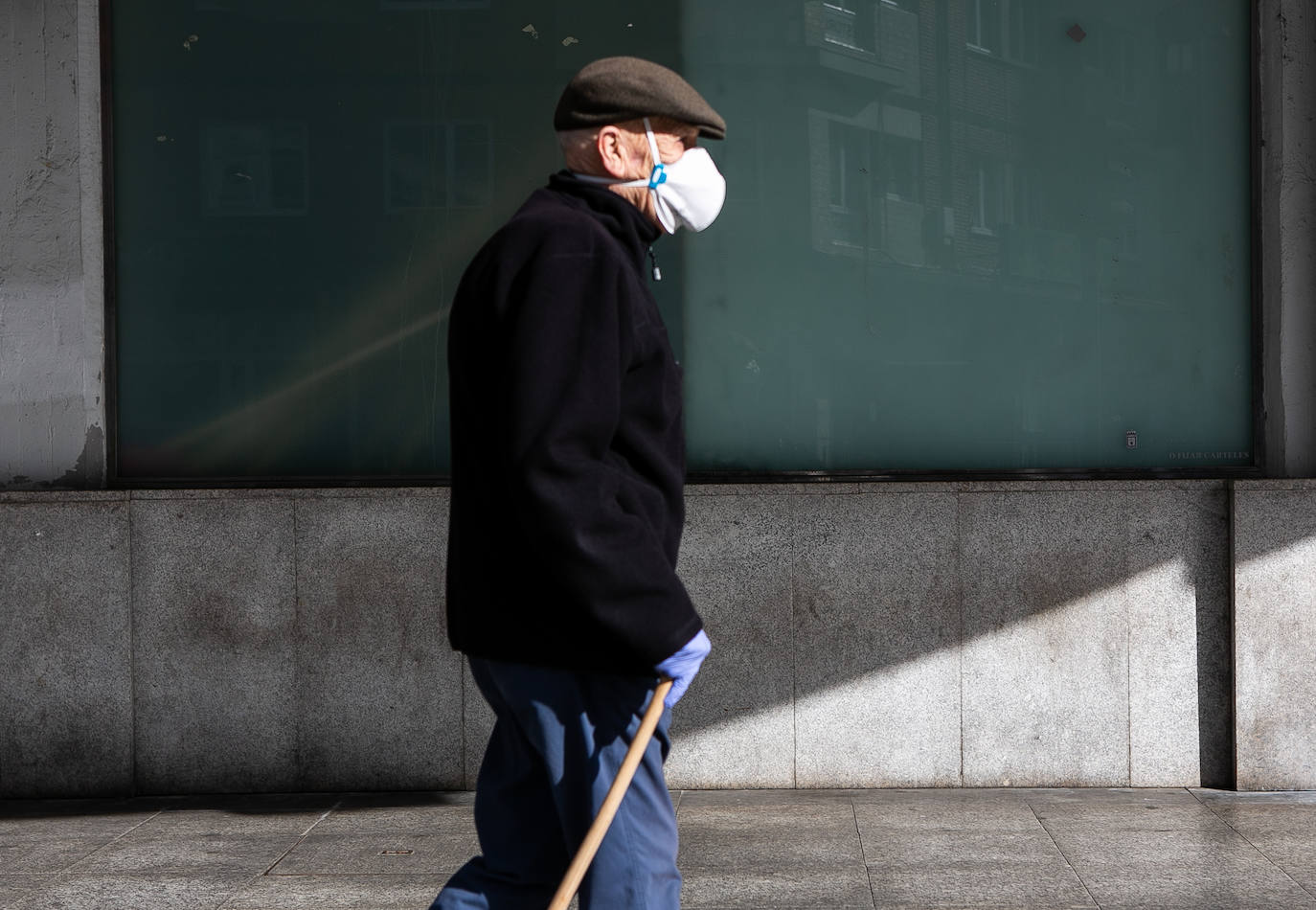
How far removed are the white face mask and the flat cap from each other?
0.05 m

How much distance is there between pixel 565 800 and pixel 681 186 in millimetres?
1182

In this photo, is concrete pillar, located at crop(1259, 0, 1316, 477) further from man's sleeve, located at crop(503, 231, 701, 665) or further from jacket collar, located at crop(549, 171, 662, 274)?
man's sleeve, located at crop(503, 231, 701, 665)

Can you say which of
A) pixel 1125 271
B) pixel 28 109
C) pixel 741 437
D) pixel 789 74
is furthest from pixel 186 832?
pixel 1125 271

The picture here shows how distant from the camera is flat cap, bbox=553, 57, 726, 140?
2.81 metres

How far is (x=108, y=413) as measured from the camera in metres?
6.10

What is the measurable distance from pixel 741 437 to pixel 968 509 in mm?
944

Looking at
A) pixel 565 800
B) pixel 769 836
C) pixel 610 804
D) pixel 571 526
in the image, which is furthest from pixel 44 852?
pixel 571 526

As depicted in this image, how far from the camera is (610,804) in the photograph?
2.49m

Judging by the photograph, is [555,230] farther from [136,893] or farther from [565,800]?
[136,893]

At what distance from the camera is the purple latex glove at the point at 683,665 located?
254cm

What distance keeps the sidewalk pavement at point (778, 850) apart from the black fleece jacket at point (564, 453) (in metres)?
2.21

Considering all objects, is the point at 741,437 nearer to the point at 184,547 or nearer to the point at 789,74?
the point at 789,74

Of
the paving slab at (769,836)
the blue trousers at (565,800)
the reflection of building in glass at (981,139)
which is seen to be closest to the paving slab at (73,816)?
the paving slab at (769,836)

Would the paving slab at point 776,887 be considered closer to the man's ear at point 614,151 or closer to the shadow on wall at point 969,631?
the shadow on wall at point 969,631
